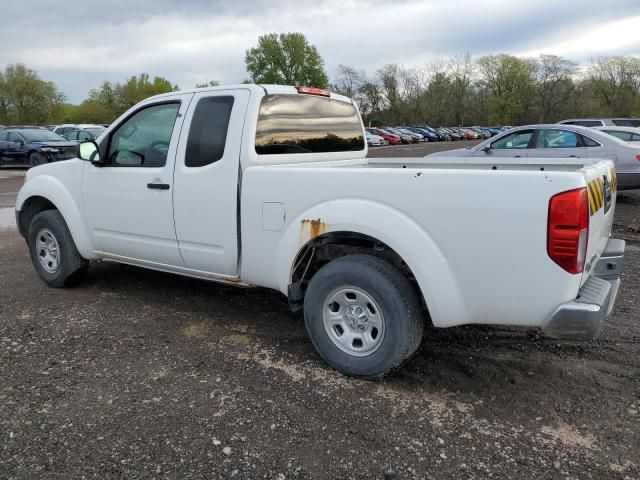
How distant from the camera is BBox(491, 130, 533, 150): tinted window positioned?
1070 centimetres

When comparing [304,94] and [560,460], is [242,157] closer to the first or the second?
Result: [304,94]

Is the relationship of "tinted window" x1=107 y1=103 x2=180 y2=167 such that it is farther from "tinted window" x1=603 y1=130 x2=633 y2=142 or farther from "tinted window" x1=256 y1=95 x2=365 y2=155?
"tinted window" x1=603 y1=130 x2=633 y2=142

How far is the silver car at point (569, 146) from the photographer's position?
387 inches

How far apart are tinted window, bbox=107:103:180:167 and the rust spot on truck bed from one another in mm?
1504

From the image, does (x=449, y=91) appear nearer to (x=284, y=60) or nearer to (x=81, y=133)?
(x=284, y=60)

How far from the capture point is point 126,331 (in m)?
4.39

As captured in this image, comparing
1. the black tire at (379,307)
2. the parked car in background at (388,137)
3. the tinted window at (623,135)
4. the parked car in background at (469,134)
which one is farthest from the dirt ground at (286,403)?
the parked car in background at (469,134)

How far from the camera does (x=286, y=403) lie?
3.25 m

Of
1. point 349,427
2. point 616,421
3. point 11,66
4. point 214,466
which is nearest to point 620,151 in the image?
point 616,421

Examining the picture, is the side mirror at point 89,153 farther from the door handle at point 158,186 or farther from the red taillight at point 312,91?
the red taillight at point 312,91

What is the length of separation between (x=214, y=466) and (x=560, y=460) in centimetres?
172

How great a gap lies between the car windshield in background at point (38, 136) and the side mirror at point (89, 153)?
16525 mm

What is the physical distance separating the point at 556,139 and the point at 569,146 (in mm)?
291

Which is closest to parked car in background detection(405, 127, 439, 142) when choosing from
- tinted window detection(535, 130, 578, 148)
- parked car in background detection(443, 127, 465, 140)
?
parked car in background detection(443, 127, 465, 140)
